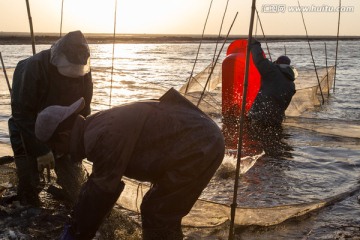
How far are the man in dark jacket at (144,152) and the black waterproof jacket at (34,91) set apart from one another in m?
1.05

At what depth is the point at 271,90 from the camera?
7.14 meters

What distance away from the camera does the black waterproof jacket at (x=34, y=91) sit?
314 centimetres

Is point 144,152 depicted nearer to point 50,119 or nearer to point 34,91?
point 50,119

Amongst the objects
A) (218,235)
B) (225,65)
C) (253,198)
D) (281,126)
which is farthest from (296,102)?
(218,235)

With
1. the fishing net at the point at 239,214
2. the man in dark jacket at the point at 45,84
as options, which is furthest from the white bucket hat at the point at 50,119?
the fishing net at the point at 239,214

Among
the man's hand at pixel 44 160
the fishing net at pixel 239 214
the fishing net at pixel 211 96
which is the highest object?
the fishing net at pixel 211 96

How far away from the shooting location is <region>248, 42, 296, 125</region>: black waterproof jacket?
7030 millimetres

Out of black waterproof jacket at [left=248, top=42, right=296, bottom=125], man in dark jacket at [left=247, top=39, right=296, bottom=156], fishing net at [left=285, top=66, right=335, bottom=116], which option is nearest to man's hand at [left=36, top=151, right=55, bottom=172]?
man in dark jacket at [left=247, top=39, right=296, bottom=156]

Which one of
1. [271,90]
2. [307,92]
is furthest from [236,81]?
[307,92]

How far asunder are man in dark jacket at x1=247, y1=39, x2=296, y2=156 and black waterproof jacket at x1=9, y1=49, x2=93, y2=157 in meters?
4.14

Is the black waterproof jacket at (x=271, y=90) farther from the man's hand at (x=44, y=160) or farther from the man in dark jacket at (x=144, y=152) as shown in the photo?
the man in dark jacket at (x=144, y=152)

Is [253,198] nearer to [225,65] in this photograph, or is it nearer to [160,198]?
[160,198]

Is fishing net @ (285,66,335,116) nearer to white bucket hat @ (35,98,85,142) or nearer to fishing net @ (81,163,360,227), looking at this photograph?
fishing net @ (81,163,360,227)

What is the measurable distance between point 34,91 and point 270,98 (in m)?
4.77
